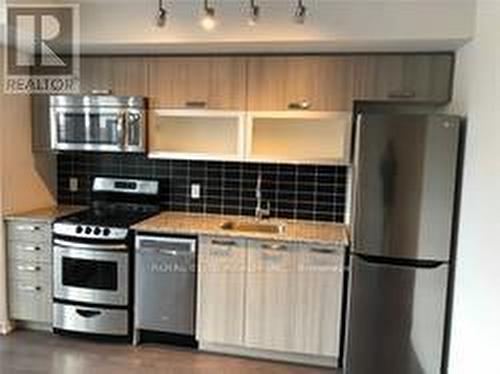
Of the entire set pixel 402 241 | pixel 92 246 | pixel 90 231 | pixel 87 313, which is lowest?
pixel 87 313

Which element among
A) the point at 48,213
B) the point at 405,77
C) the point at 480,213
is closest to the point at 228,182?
the point at 48,213

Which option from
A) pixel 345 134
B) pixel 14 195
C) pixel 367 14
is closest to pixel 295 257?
pixel 345 134

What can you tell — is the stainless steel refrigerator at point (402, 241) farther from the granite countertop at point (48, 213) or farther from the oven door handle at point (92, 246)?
the granite countertop at point (48, 213)

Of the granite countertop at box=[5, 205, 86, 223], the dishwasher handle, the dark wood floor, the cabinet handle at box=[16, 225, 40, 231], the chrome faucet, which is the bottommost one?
the dark wood floor

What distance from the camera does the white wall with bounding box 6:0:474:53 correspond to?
10.0 feet

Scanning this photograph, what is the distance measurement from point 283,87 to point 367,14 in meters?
0.83

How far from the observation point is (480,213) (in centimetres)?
269

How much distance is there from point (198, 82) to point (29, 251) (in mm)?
1972

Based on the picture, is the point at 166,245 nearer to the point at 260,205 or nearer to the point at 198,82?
the point at 260,205

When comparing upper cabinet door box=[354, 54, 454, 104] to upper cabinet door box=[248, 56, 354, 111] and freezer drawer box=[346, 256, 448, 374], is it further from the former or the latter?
freezer drawer box=[346, 256, 448, 374]

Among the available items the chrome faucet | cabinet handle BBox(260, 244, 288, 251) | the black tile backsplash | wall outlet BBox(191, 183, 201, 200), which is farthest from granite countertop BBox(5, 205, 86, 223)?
cabinet handle BBox(260, 244, 288, 251)

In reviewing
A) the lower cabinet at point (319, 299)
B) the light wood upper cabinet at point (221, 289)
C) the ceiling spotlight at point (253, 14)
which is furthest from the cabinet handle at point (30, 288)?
the ceiling spotlight at point (253, 14)

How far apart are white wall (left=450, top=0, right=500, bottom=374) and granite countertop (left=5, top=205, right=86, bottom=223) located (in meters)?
3.09

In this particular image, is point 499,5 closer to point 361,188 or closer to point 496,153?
point 496,153
